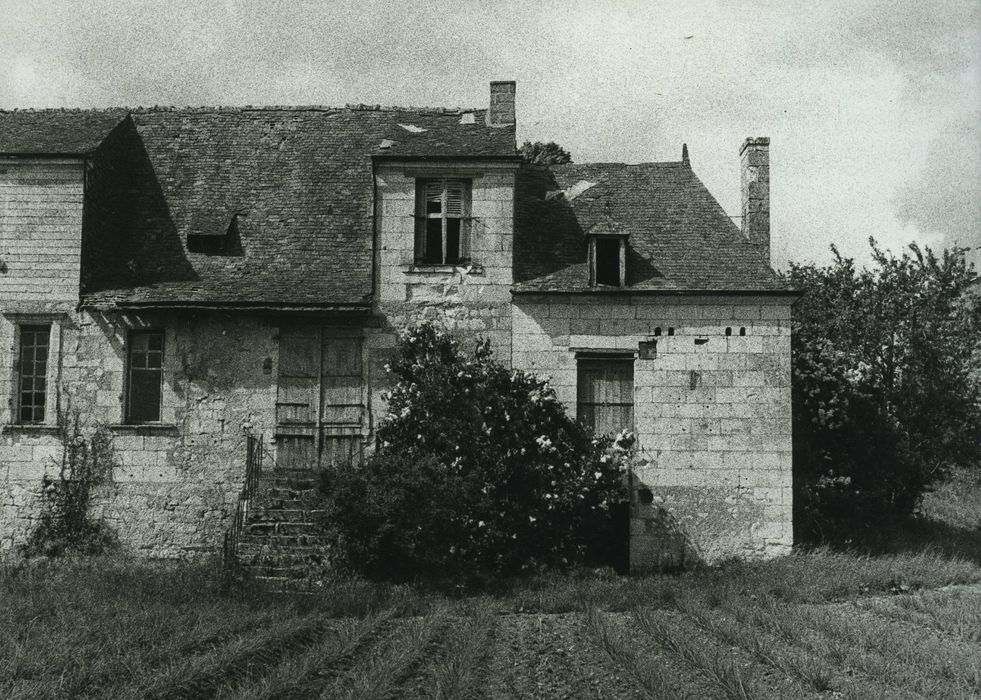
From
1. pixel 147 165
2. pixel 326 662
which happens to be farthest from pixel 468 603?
pixel 147 165

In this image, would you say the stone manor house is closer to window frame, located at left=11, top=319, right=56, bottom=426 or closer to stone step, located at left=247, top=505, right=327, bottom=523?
window frame, located at left=11, top=319, right=56, bottom=426

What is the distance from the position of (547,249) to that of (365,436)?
469 cm

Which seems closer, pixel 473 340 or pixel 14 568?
pixel 14 568

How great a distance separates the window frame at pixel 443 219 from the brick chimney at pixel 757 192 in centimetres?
567

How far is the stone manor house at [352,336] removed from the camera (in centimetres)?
1593

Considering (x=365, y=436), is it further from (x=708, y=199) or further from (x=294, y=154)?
(x=708, y=199)

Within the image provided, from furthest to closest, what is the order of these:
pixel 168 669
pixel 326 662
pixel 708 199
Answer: pixel 708 199
pixel 326 662
pixel 168 669

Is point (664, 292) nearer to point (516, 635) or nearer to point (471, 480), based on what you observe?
point (471, 480)

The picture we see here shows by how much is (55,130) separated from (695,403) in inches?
501

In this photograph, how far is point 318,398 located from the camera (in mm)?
16219

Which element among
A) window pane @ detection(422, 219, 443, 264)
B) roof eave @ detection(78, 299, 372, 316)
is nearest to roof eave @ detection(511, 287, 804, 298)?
window pane @ detection(422, 219, 443, 264)

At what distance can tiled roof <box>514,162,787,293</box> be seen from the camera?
16375 millimetres

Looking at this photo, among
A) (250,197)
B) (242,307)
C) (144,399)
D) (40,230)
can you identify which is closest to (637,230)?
(242,307)

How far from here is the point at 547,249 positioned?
17125 mm
